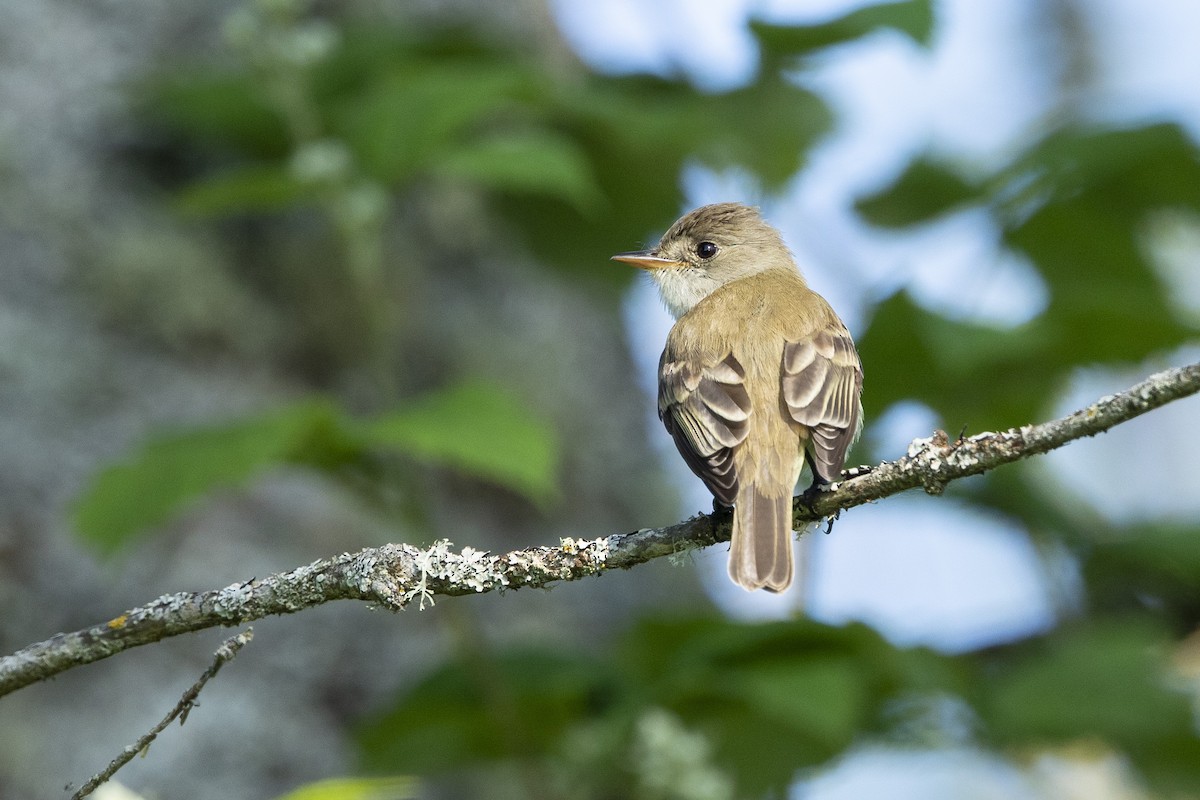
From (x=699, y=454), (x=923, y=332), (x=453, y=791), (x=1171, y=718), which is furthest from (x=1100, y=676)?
(x=453, y=791)

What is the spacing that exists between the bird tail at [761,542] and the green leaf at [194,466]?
107 cm

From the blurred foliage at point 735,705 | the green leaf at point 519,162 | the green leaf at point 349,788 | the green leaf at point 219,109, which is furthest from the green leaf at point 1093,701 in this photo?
the green leaf at point 219,109

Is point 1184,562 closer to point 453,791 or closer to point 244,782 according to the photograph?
point 453,791

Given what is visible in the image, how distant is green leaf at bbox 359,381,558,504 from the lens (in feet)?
11.1

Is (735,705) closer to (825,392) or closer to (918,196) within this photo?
(825,392)

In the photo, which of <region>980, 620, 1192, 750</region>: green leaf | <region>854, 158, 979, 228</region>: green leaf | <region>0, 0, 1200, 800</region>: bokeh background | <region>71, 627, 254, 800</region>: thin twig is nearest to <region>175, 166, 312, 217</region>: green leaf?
<region>0, 0, 1200, 800</region>: bokeh background

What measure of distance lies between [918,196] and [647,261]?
113 centimetres

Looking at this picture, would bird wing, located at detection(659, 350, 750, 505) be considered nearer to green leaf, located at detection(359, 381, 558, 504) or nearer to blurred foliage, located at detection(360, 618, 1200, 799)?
green leaf, located at detection(359, 381, 558, 504)

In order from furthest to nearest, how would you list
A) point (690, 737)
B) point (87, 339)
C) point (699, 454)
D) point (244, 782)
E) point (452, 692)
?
point (87, 339), point (244, 782), point (452, 692), point (690, 737), point (699, 454)

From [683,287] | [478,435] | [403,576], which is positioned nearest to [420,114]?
[478,435]

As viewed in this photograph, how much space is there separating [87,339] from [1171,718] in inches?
150

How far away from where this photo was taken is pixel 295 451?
11.8 ft

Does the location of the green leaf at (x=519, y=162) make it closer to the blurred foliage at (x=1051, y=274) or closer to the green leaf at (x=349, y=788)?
the blurred foliage at (x=1051, y=274)

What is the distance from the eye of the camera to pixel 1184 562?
456 cm
